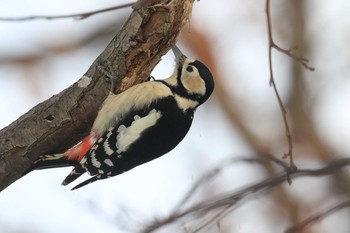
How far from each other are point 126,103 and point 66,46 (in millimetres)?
2593

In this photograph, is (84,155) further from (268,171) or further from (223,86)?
(223,86)

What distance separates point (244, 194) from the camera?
6.40 ft

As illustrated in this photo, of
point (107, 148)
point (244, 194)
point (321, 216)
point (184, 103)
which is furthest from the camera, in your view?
point (184, 103)

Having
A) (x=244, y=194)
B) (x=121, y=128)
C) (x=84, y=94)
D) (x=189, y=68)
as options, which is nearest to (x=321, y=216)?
(x=244, y=194)

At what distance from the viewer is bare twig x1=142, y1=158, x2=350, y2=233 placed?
176 centimetres

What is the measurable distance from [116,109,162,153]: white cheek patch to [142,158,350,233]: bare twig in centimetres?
146

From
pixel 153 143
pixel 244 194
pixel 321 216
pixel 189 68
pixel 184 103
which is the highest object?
pixel 189 68

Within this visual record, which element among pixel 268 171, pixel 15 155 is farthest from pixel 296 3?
pixel 15 155

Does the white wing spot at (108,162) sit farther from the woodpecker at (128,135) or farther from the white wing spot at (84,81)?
the white wing spot at (84,81)

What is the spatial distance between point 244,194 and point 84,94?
1586mm

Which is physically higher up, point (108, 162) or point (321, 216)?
point (108, 162)

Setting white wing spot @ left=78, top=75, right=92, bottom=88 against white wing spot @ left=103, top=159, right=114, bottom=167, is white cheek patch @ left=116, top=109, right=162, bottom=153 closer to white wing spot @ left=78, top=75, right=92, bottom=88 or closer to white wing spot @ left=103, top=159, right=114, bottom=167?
white wing spot @ left=103, top=159, right=114, bottom=167

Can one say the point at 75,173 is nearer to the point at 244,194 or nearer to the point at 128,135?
the point at 128,135

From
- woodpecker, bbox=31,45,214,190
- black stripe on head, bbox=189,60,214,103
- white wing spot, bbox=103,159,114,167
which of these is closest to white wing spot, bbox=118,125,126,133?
woodpecker, bbox=31,45,214,190
